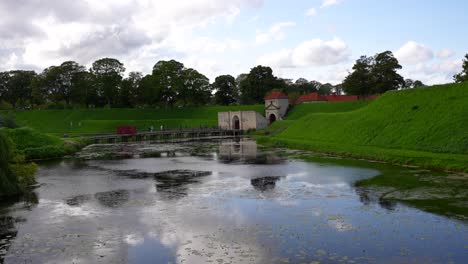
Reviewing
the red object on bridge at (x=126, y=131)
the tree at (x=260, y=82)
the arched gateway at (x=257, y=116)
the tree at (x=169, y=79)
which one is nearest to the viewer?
the red object on bridge at (x=126, y=131)

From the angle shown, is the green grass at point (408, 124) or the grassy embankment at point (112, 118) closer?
the green grass at point (408, 124)

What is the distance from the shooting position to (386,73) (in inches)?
3206

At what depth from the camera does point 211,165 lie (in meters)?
32.7

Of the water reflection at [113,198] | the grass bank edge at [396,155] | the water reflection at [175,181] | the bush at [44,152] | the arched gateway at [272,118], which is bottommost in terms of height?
the water reflection at [113,198]

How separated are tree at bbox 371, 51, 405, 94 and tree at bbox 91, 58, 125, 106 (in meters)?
57.9

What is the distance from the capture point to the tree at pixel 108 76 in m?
99.2

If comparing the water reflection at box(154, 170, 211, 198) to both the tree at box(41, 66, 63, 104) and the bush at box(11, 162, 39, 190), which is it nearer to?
the bush at box(11, 162, 39, 190)

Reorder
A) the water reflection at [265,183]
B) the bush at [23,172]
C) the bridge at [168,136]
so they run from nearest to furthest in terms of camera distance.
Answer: the water reflection at [265,183] → the bush at [23,172] → the bridge at [168,136]

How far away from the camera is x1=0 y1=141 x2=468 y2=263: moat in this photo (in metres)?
12.1

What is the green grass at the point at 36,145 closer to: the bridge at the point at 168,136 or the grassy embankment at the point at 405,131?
the bridge at the point at 168,136

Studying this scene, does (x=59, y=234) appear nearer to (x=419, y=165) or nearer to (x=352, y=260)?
(x=352, y=260)

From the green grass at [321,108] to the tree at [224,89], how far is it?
99.6 feet

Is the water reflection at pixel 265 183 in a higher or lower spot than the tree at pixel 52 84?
lower

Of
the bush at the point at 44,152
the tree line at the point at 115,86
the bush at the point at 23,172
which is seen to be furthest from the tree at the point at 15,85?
the bush at the point at 23,172
